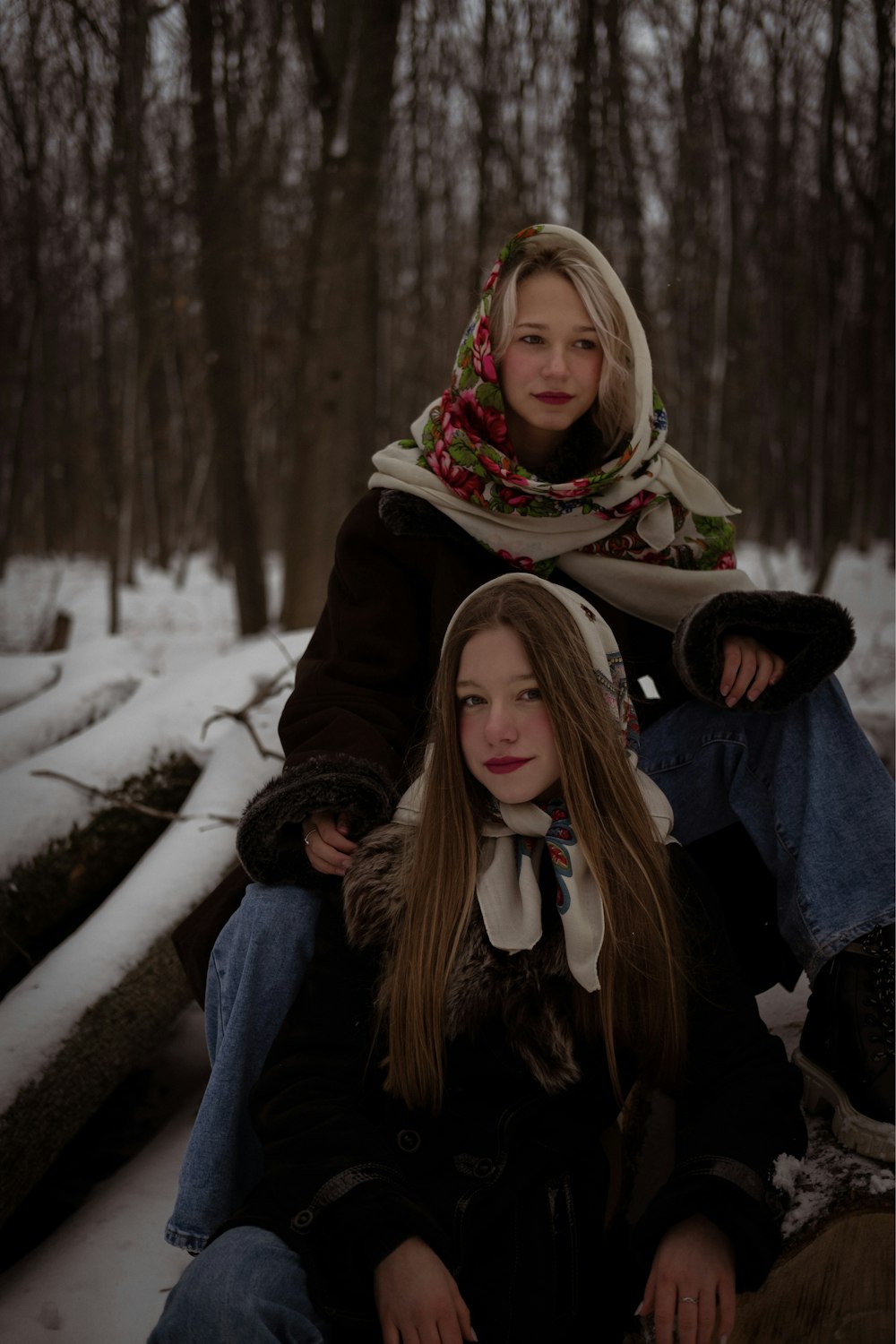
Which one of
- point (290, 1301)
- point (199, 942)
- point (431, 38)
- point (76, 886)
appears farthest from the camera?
point (431, 38)

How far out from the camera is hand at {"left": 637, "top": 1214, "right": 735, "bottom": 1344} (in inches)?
51.9

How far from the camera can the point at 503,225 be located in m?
9.30

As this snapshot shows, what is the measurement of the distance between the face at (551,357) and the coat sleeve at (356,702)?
0.36 metres

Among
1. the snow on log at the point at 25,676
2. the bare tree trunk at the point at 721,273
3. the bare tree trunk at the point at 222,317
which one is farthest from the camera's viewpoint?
the bare tree trunk at the point at 721,273

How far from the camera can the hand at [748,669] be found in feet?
5.98

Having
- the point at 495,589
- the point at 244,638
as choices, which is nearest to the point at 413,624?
the point at 495,589

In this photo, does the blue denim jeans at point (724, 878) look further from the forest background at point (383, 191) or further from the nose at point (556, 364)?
the forest background at point (383, 191)

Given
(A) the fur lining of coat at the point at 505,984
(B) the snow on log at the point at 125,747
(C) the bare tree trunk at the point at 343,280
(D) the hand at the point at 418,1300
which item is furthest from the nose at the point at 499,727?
(C) the bare tree trunk at the point at 343,280

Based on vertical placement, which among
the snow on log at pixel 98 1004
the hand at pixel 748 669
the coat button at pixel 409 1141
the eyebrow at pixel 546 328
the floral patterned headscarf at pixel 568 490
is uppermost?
the eyebrow at pixel 546 328

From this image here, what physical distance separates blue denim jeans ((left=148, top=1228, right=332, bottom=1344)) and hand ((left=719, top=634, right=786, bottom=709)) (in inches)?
45.7

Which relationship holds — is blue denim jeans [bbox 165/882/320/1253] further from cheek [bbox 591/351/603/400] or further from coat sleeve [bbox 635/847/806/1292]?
cheek [bbox 591/351/603/400]

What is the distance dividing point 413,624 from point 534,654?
1.88 ft

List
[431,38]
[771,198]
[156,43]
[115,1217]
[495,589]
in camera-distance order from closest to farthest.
→ [495,589], [115,1217], [156,43], [431,38], [771,198]

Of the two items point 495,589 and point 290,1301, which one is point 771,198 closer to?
point 495,589
